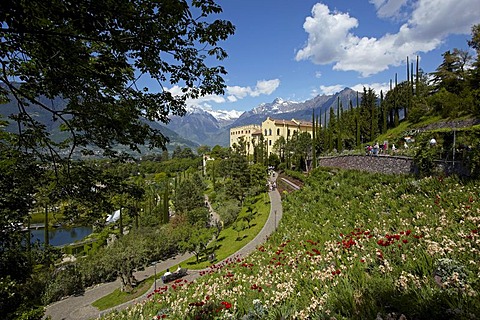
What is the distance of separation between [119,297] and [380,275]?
1803 cm

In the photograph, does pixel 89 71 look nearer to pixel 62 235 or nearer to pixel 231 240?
pixel 231 240

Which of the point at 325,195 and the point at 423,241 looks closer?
the point at 423,241

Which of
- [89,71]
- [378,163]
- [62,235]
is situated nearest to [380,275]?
[89,71]

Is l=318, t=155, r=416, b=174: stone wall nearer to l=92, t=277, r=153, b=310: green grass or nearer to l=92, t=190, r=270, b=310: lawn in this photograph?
l=92, t=190, r=270, b=310: lawn

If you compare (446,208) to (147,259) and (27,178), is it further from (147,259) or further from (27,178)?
(147,259)

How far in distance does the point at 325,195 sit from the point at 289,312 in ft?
39.3

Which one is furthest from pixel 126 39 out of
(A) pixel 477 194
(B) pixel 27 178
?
(A) pixel 477 194

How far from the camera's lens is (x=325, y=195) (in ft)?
49.7

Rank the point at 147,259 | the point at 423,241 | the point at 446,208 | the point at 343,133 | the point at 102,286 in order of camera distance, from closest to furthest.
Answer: the point at 423,241 → the point at 446,208 → the point at 102,286 → the point at 147,259 → the point at 343,133

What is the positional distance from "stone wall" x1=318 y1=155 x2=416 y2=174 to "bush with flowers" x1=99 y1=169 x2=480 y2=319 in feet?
11.7

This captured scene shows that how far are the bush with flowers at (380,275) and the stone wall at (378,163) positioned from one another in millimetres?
3555

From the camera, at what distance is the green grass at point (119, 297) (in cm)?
1584

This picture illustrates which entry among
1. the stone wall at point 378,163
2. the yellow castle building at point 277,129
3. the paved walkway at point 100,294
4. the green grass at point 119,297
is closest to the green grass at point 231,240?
the paved walkway at point 100,294

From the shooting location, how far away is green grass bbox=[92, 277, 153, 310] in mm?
15841
